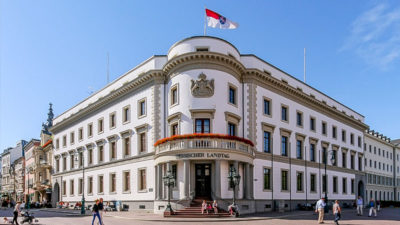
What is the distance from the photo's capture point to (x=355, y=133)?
5756cm

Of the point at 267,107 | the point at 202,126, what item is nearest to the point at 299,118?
the point at 267,107

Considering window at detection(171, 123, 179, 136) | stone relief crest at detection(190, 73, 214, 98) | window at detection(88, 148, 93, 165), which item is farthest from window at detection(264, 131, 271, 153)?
window at detection(88, 148, 93, 165)

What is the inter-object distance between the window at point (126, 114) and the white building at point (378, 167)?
4419 cm

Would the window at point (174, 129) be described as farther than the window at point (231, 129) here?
Yes

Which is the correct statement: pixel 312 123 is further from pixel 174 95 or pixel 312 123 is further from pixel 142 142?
pixel 142 142

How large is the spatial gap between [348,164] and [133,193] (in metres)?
31.2

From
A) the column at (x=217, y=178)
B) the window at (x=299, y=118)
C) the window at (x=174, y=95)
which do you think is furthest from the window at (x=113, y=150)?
the window at (x=299, y=118)

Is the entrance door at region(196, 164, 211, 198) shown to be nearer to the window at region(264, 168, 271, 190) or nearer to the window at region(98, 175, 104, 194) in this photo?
the window at region(264, 168, 271, 190)

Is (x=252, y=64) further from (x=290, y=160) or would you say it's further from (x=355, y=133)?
(x=355, y=133)

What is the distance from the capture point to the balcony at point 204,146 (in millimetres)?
31219

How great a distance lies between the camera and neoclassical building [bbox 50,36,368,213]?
32.7 m

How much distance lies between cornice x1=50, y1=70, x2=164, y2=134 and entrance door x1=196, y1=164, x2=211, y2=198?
10.0 metres

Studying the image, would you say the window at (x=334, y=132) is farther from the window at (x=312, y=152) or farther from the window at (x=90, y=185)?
the window at (x=90, y=185)

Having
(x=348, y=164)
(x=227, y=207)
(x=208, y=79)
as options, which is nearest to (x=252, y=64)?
(x=208, y=79)
